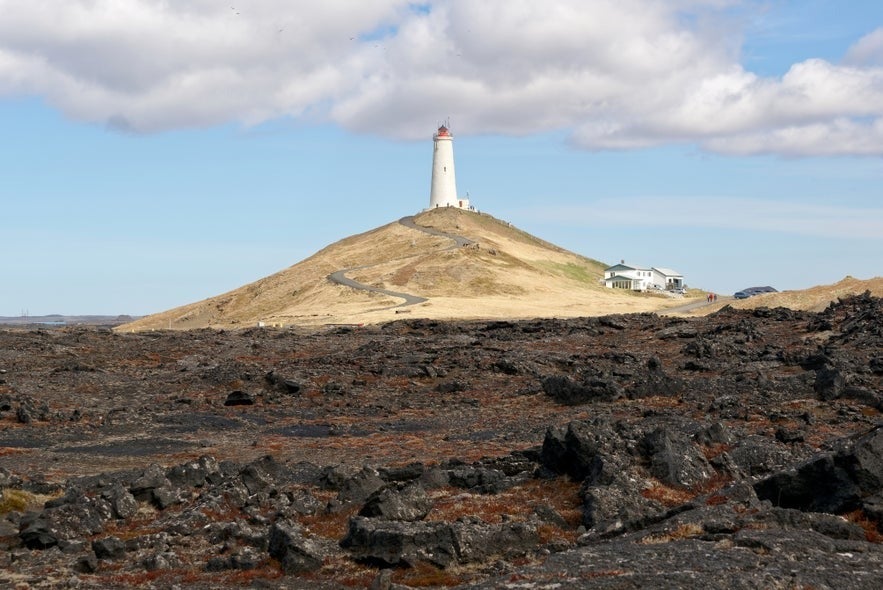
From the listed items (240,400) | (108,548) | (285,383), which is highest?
(285,383)

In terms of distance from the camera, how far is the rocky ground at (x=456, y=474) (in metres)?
A: 21.1

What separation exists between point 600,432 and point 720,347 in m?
31.4

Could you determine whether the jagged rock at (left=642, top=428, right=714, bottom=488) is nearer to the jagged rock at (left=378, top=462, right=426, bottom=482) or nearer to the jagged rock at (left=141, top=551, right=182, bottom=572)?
the jagged rock at (left=378, top=462, right=426, bottom=482)

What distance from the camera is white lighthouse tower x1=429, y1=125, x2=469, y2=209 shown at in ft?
564

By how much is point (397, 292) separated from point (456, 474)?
9821 centimetres

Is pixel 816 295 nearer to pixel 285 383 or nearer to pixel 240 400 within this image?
pixel 285 383

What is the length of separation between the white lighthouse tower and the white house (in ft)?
92.5

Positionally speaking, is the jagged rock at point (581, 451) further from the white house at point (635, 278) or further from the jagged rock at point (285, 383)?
the white house at point (635, 278)

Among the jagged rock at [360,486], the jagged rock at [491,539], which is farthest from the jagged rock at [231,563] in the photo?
the jagged rock at [360,486]

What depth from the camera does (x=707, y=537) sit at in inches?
829

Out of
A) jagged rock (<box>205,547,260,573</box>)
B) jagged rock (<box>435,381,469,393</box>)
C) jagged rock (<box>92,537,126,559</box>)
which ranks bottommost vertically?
jagged rock (<box>205,547,260,573</box>)

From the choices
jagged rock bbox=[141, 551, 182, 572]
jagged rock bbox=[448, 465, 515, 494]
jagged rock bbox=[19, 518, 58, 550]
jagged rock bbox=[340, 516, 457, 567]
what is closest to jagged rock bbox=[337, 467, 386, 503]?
jagged rock bbox=[448, 465, 515, 494]

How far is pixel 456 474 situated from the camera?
2906 cm

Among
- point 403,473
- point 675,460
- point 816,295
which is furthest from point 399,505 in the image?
point 816,295
